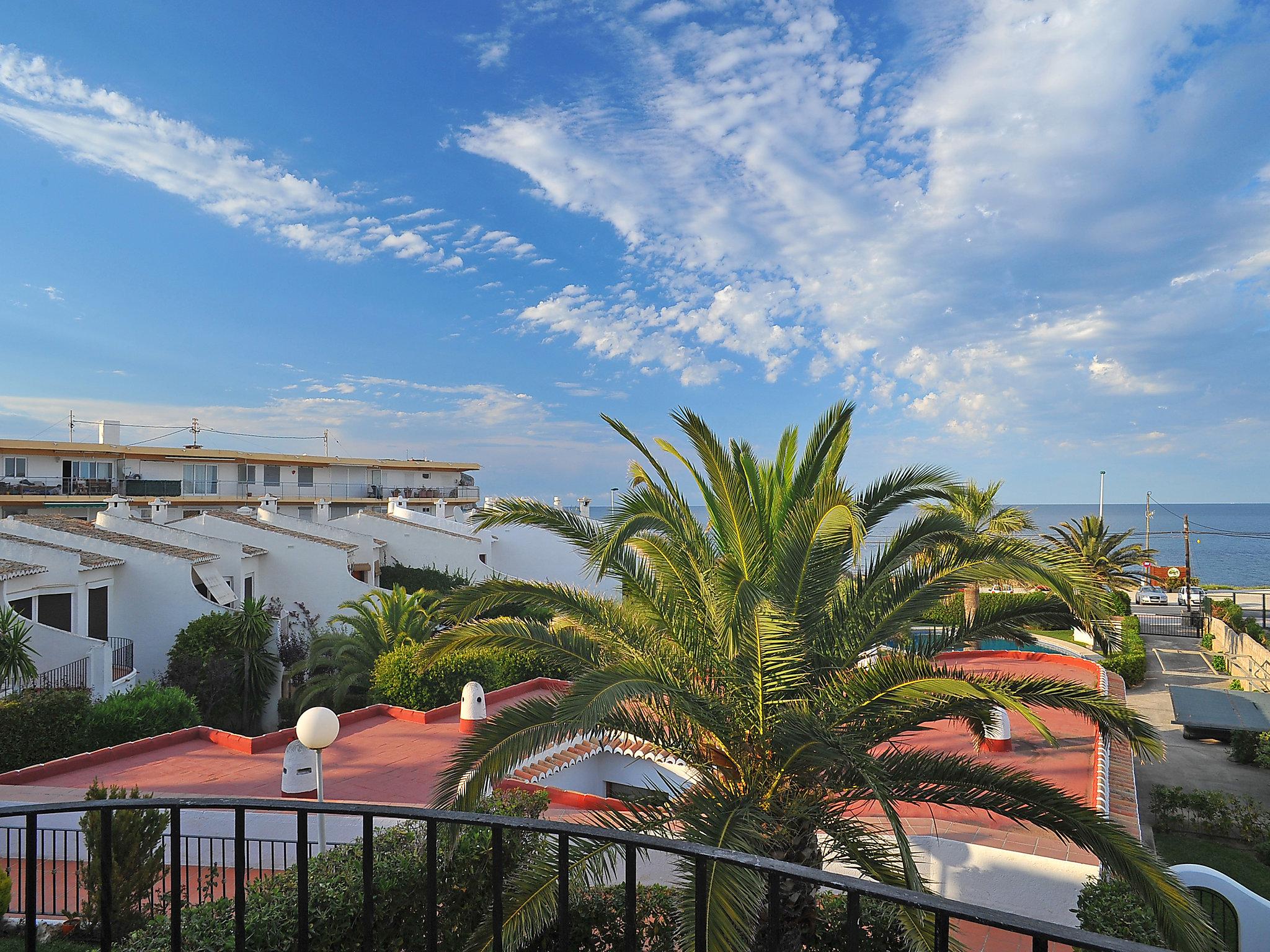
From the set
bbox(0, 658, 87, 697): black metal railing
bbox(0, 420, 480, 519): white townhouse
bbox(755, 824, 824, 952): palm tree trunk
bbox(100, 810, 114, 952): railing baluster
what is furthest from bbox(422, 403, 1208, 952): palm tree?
bbox(0, 420, 480, 519): white townhouse

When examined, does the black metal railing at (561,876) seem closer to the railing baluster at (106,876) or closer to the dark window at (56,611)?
the railing baluster at (106,876)

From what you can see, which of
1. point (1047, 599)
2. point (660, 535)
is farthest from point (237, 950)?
point (1047, 599)

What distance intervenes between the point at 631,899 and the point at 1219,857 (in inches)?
582

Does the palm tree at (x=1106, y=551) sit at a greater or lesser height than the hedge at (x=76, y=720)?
greater

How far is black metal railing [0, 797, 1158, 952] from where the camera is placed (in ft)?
5.76

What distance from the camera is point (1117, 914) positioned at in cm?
639

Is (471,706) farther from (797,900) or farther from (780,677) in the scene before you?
(780,677)

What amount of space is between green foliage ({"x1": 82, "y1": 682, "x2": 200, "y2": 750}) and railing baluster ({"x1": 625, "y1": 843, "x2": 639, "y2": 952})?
15117 millimetres

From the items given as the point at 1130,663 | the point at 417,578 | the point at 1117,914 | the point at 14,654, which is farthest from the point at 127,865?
the point at 1130,663

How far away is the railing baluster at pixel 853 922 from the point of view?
75.3 inches

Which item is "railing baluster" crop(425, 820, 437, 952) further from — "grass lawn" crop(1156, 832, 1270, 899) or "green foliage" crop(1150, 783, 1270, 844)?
"green foliage" crop(1150, 783, 1270, 844)

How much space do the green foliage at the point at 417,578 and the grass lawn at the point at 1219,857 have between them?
24.2 m

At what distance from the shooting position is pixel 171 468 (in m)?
39.1

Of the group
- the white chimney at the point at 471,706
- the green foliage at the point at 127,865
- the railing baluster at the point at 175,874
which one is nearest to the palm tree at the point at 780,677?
the railing baluster at the point at 175,874
